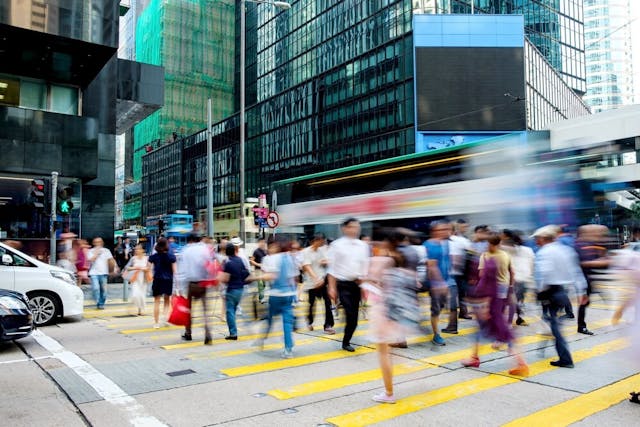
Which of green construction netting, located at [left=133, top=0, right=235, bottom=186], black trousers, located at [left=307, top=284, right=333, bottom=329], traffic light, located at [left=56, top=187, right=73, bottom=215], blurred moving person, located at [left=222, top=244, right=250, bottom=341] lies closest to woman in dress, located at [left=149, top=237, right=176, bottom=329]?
blurred moving person, located at [left=222, top=244, right=250, bottom=341]

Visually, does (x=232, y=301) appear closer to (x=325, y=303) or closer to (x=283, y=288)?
(x=283, y=288)

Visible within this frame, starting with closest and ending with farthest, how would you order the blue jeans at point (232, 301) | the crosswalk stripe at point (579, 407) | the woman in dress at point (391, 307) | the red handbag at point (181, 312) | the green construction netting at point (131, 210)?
the crosswalk stripe at point (579, 407)
the woman in dress at point (391, 307)
the blue jeans at point (232, 301)
the red handbag at point (181, 312)
the green construction netting at point (131, 210)

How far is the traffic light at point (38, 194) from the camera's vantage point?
1358 centimetres

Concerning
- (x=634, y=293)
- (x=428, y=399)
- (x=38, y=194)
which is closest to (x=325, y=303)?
(x=428, y=399)

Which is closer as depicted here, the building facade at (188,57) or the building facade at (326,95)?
the building facade at (326,95)

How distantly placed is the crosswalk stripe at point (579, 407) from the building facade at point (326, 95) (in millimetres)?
39734

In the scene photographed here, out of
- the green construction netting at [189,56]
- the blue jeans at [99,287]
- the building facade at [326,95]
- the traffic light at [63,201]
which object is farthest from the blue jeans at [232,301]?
the green construction netting at [189,56]

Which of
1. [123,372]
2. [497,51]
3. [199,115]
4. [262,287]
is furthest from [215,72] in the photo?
[123,372]

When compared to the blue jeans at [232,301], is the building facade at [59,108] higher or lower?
higher

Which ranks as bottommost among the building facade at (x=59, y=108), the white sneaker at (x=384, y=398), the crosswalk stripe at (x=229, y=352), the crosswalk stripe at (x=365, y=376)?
the crosswalk stripe at (x=229, y=352)

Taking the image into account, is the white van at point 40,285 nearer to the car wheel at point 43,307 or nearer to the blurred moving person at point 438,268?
the car wheel at point 43,307

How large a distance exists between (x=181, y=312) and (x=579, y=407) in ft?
19.0

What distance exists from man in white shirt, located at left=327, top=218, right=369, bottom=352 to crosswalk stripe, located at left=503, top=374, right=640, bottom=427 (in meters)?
3.07

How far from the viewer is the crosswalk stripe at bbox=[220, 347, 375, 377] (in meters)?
6.31
